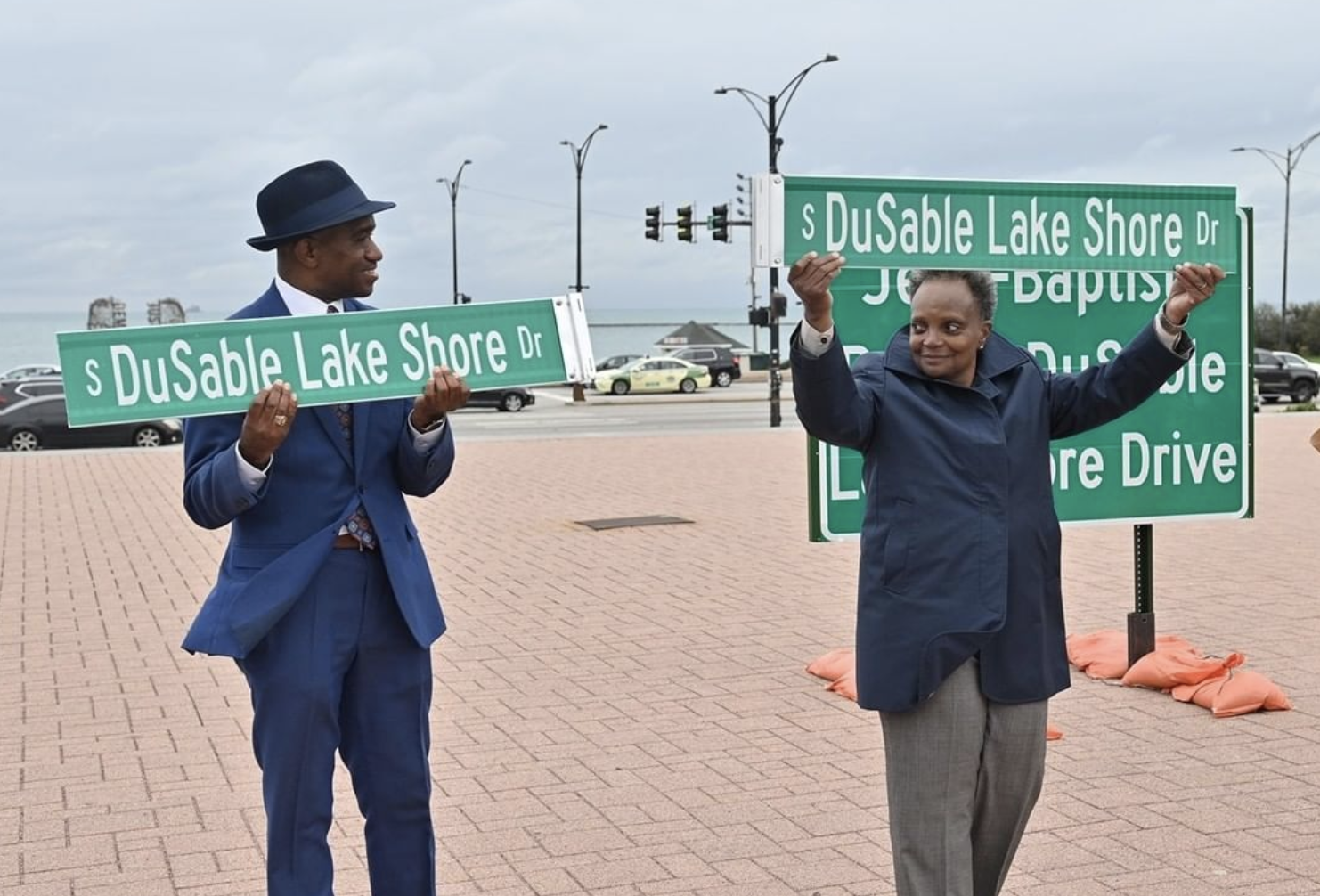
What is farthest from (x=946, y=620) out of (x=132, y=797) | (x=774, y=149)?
(x=774, y=149)

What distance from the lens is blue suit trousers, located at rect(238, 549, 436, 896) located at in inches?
135

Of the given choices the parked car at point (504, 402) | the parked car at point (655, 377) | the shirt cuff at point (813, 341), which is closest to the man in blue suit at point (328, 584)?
the shirt cuff at point (813, 341)

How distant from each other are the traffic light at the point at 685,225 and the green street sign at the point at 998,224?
93.6 feet

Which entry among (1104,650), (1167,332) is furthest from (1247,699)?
(1167,332)

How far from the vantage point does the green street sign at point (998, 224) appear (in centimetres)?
490

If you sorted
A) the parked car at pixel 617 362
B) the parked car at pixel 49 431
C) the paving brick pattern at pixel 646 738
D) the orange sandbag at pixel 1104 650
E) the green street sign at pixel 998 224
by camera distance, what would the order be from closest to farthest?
1. the paving brick pattern at pixel 646 738
2. the green street sign at pixel 998 224
3. the orange sandbag at pixel 1104 650
4. the parked car at pixel 49 431
5. the parked car at pixel 617 362

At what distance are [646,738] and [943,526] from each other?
316cm

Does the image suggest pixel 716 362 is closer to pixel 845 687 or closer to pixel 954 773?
pixel 845 687

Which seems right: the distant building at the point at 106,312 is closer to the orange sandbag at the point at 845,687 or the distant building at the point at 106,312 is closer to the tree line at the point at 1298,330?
the tree line at the point at 1298,330

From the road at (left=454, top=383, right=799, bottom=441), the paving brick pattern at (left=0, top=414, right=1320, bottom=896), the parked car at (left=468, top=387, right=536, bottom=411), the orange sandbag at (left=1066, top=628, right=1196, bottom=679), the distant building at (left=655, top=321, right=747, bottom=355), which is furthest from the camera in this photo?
the distant building at (left=655, top=321, right=747, bottom=355)

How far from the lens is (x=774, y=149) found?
3703 centimetres

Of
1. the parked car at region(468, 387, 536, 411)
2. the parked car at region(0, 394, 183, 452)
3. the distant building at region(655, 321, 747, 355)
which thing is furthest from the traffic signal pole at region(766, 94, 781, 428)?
the distant building at region(655, 321, 747, 355)

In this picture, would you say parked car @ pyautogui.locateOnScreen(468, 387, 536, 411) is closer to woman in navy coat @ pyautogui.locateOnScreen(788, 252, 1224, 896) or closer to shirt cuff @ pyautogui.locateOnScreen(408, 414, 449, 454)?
shirt cuff @ pyautogui.locateOnScreen(408, 414, 449, 454)

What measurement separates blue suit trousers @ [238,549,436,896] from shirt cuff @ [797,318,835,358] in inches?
40.7
